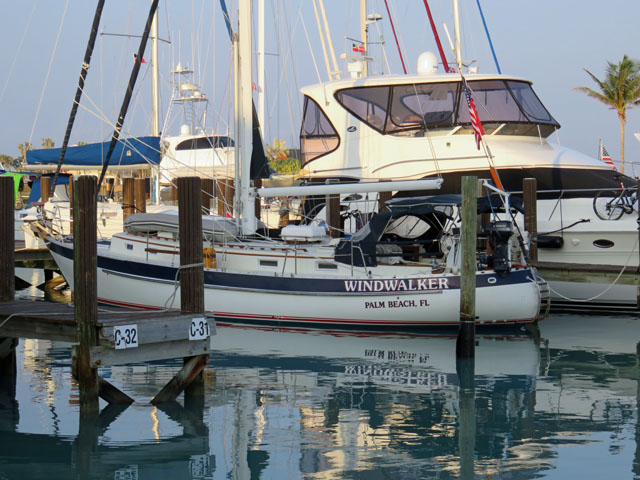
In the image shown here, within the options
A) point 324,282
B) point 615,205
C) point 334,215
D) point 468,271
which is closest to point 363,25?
point 334,215

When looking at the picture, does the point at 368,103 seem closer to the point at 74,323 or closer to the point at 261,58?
the point at 261,58

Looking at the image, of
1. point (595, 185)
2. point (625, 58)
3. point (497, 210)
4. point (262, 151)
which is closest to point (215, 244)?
point (262, 151)

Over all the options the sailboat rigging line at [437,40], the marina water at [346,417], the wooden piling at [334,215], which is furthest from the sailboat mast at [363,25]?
the marina water at [346,417]

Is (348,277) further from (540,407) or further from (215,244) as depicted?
(540,407)

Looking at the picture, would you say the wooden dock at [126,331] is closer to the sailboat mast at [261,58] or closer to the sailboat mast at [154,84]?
the sailboat mast at [261,58]

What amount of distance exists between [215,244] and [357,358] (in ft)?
13.1

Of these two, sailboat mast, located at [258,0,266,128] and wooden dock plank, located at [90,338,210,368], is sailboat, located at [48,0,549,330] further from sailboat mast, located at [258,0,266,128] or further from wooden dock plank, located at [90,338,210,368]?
sailboat mast, located at [258,0,266,128]

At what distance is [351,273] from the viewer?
1509 cm

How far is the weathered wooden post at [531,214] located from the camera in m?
16.2

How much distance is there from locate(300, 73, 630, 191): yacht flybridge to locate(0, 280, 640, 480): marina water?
510cm

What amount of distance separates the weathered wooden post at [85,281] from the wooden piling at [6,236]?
6.43 feet

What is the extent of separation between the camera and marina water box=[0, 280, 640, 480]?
27.2 feet

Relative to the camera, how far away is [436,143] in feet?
61.7

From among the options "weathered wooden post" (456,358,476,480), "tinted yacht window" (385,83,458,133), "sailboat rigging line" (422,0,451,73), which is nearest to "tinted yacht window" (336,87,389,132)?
"tinted yacht window" (385,83,458,133)
